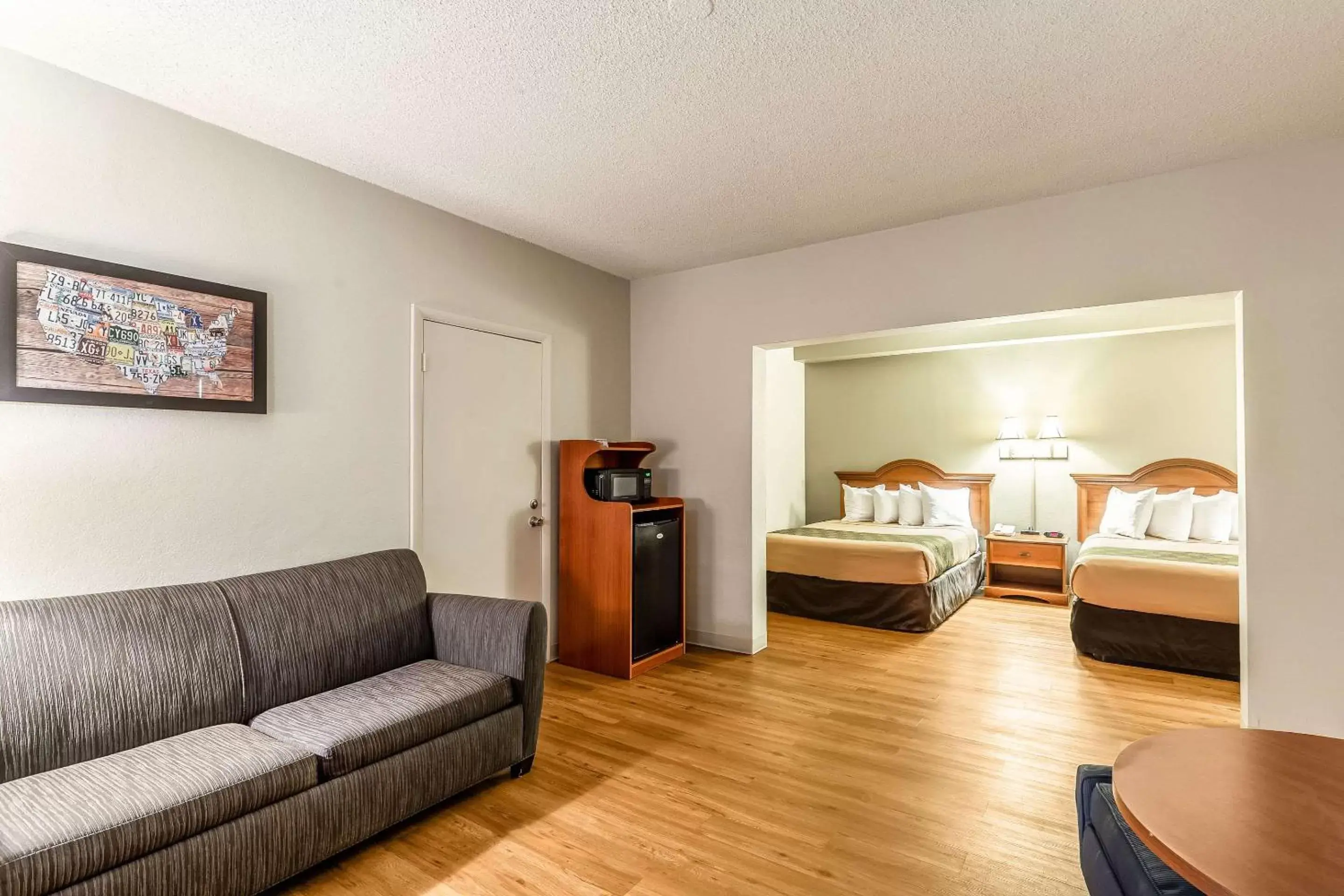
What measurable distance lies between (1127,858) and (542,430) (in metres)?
3.49

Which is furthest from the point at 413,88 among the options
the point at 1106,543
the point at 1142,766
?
the point at 1106,543

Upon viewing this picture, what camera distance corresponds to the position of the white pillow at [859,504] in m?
6.89

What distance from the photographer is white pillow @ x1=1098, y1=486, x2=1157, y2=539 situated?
5539mm

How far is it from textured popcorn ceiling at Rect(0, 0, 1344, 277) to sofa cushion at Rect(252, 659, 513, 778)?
Answer: 7.19 feet

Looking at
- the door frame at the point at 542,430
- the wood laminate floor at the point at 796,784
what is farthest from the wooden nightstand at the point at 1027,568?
the door frame at the point at 542,430

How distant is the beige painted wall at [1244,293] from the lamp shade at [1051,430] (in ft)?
11.0

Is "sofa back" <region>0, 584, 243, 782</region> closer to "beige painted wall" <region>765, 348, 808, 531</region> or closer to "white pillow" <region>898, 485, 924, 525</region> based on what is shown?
"beige painted wall" <region>765, 348, 808, 531</region>

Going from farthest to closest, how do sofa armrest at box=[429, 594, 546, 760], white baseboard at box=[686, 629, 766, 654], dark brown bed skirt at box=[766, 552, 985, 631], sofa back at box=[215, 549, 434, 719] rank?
dark brown bed skirt at box=[766, 552, 985, 631] → white baseboard at box=[686, 629, 766, 654] → sofa armrest at box=[429, 594, 546, 760] → sofa back at box=[215, 549, 434, 719]

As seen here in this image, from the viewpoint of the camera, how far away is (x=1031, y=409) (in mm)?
6488

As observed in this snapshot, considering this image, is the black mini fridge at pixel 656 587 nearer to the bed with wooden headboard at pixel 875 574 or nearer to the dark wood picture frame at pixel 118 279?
the bed with wooden headboard at pixel 875 574

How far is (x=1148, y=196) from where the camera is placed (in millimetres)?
3104

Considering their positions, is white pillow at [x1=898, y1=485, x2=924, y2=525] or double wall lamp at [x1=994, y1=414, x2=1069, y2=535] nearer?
double wall lamp at [x1=994, y1=414, x2=1069, y2=535]

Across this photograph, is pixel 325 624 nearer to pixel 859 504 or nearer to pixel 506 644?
pixel 506 644

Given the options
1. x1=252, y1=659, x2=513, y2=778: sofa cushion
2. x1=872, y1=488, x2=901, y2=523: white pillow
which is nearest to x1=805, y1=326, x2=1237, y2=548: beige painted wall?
x1=872, y1=488, x2=901, y2=523: white pillow
